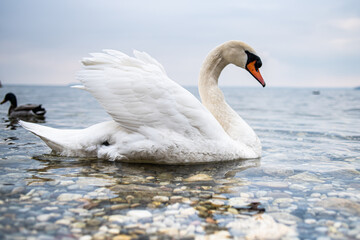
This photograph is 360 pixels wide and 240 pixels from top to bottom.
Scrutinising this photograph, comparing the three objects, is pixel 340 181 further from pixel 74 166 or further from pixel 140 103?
pixel 74 166

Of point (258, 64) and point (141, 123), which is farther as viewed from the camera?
point (258, 64)

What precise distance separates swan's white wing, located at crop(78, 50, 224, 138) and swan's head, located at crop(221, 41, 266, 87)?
1.70 metres

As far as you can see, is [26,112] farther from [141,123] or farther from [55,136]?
[141,123]

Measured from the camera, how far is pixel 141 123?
4.61 m

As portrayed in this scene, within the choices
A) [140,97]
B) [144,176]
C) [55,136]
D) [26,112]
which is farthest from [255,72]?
[26,112]

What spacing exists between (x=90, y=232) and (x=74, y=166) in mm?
2284

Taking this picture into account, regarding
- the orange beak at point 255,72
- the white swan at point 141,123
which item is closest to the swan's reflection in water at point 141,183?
the white swan at point 141,123

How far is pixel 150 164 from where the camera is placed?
5078 millimetres

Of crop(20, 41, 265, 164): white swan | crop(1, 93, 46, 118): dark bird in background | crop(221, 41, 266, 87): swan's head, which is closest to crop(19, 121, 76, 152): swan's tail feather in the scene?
crop(20, 41, 265, 164): white swan

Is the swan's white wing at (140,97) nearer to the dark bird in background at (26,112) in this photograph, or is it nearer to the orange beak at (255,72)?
the orange beak at (255,72)

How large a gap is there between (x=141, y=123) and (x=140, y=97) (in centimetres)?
34

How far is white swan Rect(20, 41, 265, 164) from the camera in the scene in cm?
458

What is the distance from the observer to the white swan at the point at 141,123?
4.58 m

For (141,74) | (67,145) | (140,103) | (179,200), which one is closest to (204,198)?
(179,200)
